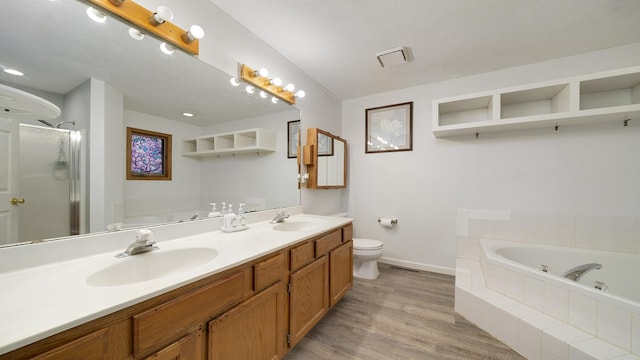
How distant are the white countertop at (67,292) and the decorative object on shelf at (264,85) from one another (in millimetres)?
1276

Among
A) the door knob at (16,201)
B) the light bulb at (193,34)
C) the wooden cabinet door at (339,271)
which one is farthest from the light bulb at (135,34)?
the wooden cabinet door at (339,271)

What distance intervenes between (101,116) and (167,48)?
0.53m

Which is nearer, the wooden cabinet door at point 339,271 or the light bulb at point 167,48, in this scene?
the light bulb at point 167,48

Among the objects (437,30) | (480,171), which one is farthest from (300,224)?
(480,171)

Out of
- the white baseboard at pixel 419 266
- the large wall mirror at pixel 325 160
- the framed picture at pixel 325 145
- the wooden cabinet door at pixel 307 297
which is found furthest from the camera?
the white baseboard at pixel 419 266

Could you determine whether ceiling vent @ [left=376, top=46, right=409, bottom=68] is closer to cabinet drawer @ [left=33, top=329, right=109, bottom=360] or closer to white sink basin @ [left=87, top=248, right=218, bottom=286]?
white sink basin @ [left=87, top=248, right=218, bottom=286]

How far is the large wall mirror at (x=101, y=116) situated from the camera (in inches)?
35.7

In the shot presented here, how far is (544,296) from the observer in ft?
5.00

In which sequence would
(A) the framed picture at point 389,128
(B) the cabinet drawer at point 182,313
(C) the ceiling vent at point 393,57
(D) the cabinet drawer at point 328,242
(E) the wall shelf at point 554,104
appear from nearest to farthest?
1. (B) the cabinet drawer at point 182,313
2. (D) the cabinet drawer at point 328,242
3. (E) the wall shelf at point 554,104
4. (C) the ceiling vent at point 393,57
5. (A) the framed picture at point 389,128

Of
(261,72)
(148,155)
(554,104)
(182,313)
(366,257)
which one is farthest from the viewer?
(366,257)

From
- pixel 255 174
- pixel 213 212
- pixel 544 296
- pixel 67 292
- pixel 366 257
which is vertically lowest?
pixel 366 257

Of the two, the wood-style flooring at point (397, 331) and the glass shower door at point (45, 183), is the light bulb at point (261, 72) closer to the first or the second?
the glass shower door at point (45, 183)

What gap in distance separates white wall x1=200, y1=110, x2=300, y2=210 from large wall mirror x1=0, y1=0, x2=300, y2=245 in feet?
0.05

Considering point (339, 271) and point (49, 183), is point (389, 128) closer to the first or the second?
point (339, 271)
